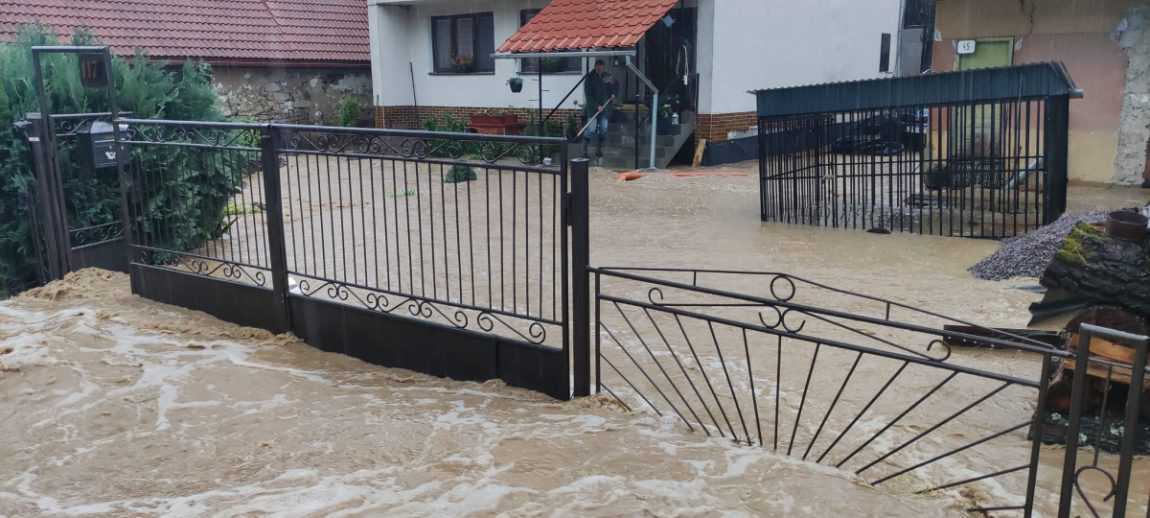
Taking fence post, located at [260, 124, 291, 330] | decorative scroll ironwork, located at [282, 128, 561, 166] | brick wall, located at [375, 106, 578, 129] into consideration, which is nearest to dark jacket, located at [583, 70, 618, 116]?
brick wall, located at [375, 106, 578, 129]

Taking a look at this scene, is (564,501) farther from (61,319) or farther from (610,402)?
(61,319)

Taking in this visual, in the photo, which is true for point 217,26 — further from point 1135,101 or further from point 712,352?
point 1135,101

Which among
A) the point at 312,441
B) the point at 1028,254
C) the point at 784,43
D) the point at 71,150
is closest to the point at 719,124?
the point at 784,43

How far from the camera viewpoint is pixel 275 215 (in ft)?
19.6

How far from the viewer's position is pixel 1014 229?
32.3 feet

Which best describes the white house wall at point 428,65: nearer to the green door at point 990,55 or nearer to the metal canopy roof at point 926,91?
the green door at point 990,55

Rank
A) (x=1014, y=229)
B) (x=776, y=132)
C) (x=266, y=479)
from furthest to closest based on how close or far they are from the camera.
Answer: (x=776, y=132) → (x=1014, y=229) → (x=266, y=479)

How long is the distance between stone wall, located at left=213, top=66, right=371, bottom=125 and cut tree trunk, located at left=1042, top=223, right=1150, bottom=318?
16931 millimetres

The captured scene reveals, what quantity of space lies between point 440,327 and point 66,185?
4488 millimetres

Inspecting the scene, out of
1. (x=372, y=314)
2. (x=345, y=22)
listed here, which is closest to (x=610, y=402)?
(x=372, y=314)

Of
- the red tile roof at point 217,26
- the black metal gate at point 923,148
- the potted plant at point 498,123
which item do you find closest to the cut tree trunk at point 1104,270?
the black metal gate at point 923,148

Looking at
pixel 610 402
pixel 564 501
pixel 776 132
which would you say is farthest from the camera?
pixel 776 132

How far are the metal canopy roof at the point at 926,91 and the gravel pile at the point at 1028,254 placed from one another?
1456 millimetres

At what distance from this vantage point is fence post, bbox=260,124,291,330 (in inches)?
230
